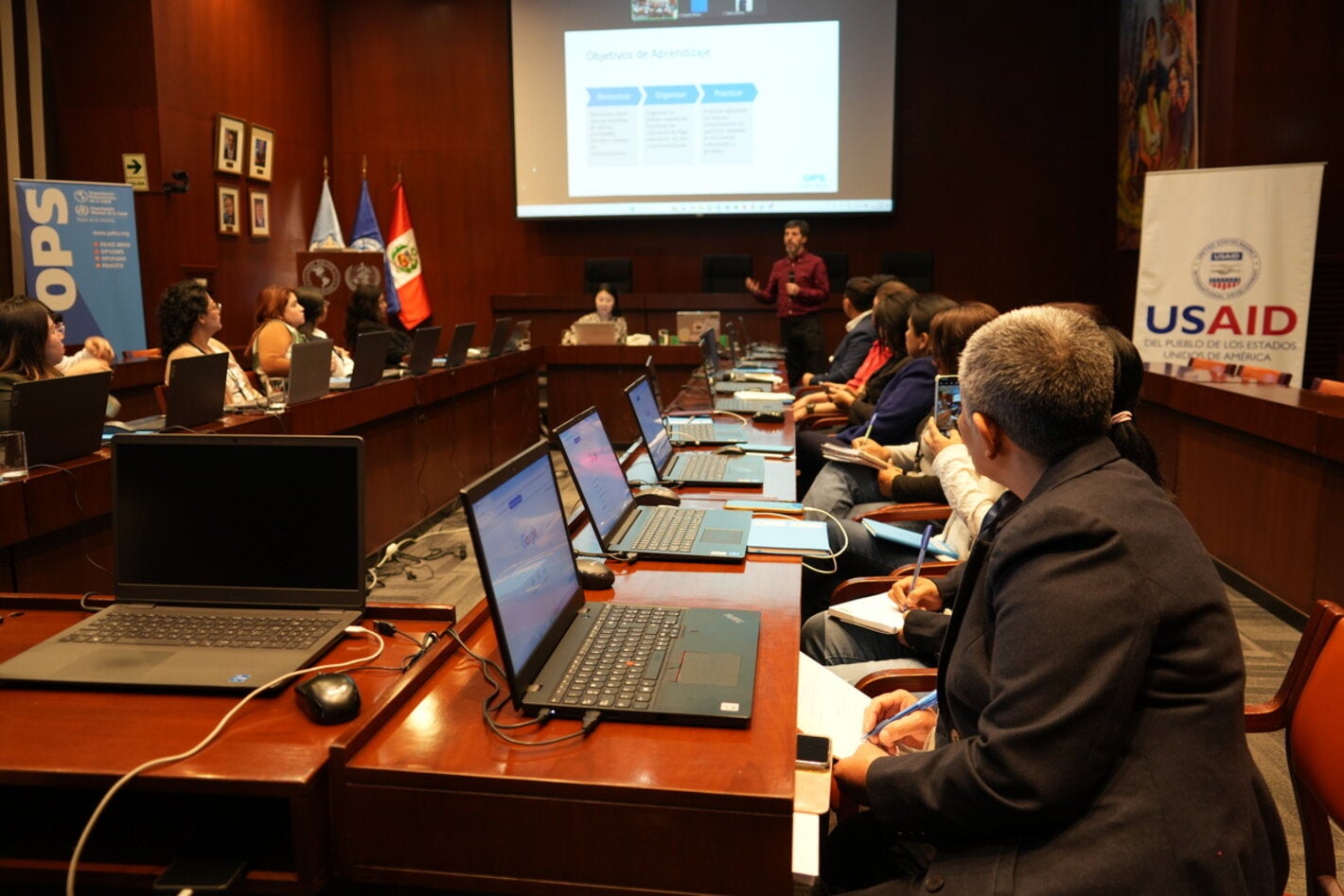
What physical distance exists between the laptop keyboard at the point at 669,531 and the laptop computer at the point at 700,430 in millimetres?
944

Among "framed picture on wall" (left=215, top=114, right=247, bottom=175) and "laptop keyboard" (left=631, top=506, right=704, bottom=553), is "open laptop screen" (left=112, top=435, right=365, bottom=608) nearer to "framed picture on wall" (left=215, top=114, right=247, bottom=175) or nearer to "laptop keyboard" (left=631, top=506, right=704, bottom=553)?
"laptop keyboard" (left=631, top=506, right=704, bottom=553)

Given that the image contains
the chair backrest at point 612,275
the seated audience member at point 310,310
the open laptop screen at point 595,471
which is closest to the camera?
the open laptop screen at point 595,471

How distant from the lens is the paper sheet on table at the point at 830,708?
1558 mm

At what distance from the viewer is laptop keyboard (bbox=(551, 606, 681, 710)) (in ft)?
4.17

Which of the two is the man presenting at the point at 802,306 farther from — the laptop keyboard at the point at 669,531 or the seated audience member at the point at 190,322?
the laptop keyboard at the point at 669,531

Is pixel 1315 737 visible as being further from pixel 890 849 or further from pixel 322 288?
pixel 322 288

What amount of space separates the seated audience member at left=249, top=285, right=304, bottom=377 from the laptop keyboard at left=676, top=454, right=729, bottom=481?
3162mm

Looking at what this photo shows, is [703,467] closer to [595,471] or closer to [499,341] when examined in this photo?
[595,471]

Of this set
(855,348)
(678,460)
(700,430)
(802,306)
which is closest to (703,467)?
(678,460)

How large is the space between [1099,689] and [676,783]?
451mm

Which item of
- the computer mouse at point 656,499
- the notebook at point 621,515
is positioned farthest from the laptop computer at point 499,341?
the notebook at point 621,515

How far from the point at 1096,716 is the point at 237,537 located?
122cm

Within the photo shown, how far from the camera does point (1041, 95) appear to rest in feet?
28.3

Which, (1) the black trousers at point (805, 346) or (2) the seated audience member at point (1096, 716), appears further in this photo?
(1) the black trousers at point (805, 346)
